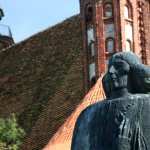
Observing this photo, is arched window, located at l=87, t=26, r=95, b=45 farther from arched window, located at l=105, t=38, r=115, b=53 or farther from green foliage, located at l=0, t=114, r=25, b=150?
green foliage, located at l=0, t=114, r=25, b=150

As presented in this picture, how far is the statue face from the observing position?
3.25 metres

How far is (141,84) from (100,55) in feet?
57.7

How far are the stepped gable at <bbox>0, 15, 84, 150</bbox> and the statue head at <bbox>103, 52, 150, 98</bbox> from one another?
18.2 metres

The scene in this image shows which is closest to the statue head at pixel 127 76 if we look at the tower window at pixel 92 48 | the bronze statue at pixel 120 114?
the bronze statue at pixel 120 114

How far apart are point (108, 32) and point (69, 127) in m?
2.86

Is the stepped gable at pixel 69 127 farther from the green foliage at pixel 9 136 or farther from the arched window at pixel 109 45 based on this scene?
the green foliage at pixel 9 136

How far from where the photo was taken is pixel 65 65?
26125 mm

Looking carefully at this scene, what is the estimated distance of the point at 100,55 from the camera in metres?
20.8

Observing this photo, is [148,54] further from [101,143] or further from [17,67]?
[101,143]

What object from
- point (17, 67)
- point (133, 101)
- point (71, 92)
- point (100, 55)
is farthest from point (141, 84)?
point (17, 67)

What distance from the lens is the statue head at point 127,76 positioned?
3244 mm

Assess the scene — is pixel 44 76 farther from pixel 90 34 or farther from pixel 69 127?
pixel 69 127

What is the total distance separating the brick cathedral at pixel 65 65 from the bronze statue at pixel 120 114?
1517cm

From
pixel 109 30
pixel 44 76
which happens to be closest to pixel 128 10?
pixel 109 30
